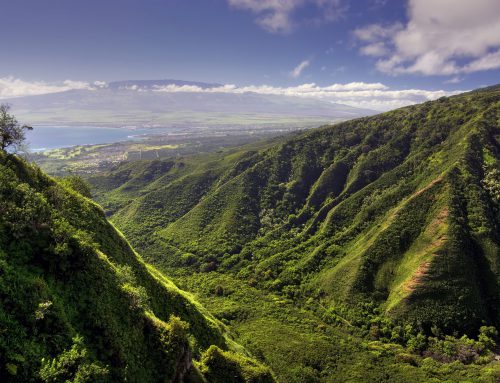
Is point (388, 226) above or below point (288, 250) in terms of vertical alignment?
above

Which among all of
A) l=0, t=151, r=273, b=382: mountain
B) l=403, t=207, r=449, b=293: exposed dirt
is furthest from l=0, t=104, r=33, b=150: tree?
l=403, t=207, r=449, b=293: exposed dirt

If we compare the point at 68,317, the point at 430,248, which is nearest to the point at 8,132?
the point at 68,317

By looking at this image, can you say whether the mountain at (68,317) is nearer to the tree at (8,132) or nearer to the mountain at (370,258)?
the tree at (8,132)

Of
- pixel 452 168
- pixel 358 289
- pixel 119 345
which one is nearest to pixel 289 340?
pixel 358 289

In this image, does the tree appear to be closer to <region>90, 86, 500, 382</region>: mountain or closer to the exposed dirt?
<region>90, 86, 500, 382</region>: mountain

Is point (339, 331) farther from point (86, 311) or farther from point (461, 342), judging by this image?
point (86, 311)

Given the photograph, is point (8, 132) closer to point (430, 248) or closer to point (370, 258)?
point (370, 258)
